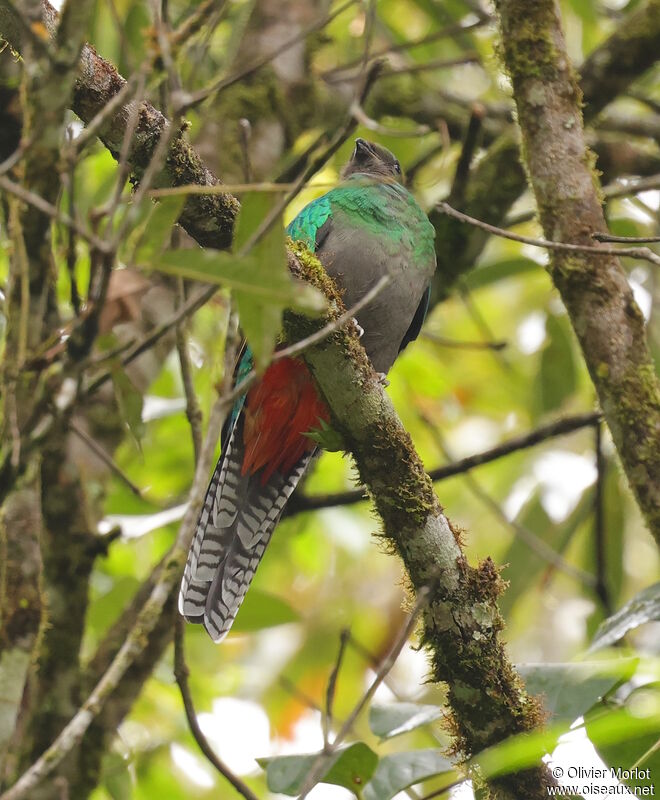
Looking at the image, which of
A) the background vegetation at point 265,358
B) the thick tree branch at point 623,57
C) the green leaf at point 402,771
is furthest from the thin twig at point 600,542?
the green leaf at point 402,771

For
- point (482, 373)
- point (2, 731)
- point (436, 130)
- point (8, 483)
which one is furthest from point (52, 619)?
point (482, 373)

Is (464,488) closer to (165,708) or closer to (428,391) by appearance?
(428,391)

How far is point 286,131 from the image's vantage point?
16.4 ft

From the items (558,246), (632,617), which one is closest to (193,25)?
(558,246)

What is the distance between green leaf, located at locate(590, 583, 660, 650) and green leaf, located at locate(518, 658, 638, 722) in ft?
0.82

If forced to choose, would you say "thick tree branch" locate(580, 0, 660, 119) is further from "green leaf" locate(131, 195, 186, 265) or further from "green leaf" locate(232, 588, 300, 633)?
"green leaf" locate(131, 195, 186, 265)

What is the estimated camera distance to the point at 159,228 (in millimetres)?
1970

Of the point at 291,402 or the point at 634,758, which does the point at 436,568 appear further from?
the point at 291,402

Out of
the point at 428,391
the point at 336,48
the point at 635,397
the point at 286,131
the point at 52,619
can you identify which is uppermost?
the point at 336,48

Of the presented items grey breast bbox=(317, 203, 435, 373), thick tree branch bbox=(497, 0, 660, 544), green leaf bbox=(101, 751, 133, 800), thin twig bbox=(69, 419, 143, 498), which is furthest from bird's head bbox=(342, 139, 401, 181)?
green leaf bbox=(101, 751, 133, 800)

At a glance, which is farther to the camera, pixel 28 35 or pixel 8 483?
pixel 8 483

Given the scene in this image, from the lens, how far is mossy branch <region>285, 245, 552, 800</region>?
2814 millimetres

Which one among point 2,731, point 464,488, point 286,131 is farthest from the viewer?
point 464,488

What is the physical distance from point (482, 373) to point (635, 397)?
4.14 meters
